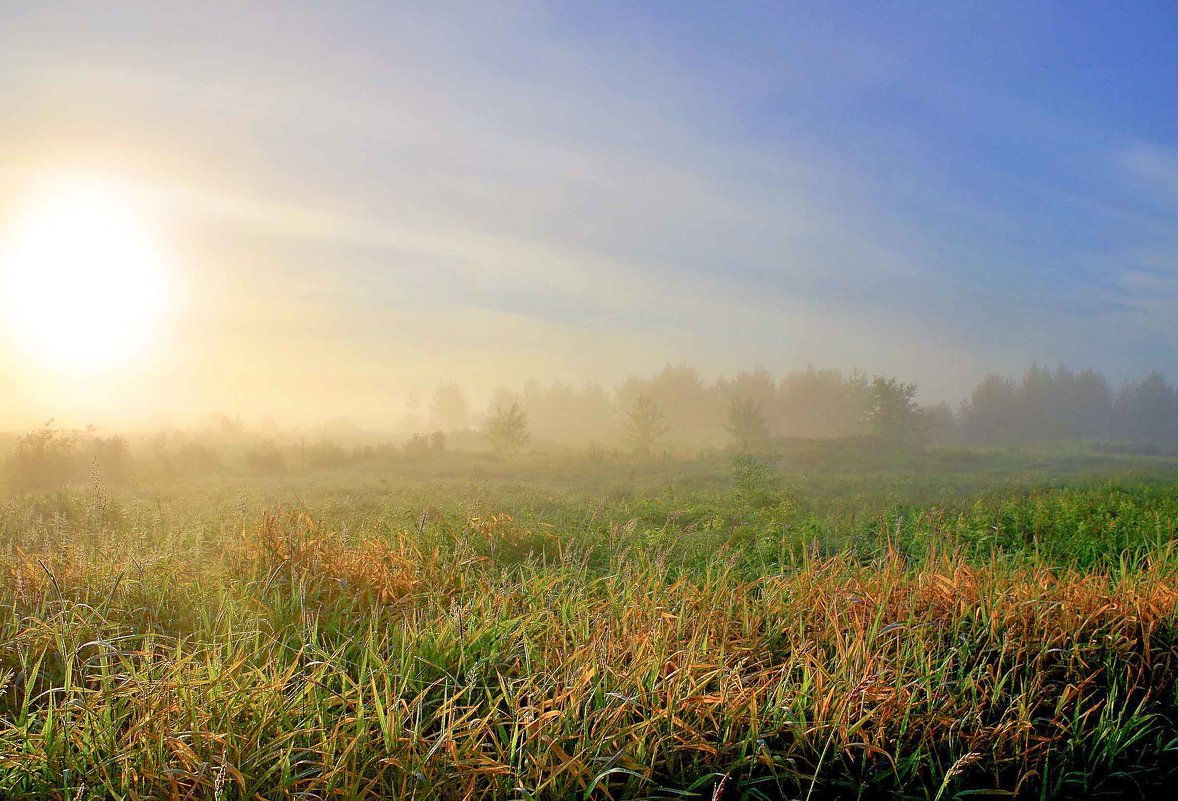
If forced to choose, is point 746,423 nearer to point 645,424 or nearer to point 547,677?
point 645,424

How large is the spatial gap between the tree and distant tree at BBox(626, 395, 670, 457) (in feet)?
19.4

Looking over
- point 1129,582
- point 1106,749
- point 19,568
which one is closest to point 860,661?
point 1106,749

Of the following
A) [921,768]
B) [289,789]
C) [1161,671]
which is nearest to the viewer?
[289,789]

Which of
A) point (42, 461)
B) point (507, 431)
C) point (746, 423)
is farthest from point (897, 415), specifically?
point (42, 461)

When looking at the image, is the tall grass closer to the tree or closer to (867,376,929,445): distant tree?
the tree

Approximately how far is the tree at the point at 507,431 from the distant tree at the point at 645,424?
19.4 feet

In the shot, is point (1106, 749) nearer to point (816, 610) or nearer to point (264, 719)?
point (816, 610)

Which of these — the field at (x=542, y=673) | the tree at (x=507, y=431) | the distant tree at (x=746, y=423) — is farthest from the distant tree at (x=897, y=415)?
the field at (x=542, y=673)

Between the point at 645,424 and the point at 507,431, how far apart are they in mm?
7440

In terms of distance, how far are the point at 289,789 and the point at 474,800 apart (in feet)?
2.23

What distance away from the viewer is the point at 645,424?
115 ft

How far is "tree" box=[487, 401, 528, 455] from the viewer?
30609mm

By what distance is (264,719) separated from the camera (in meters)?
3.05

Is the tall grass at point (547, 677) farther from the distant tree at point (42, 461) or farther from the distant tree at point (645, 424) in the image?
the distant tree at point (645, 424)
